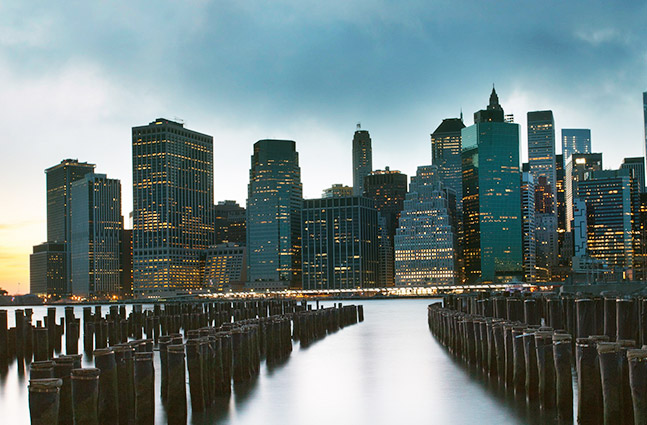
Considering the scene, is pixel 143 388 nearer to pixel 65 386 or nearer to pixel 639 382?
pixel 65 386

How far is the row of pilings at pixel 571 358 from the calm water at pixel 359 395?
2.20 feet

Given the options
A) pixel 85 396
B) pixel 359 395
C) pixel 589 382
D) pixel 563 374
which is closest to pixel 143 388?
pixel 85 396

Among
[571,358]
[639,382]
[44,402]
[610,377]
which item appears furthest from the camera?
[571,358]

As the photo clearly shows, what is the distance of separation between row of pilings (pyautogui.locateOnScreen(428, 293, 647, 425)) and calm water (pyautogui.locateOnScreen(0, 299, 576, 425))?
0.67 meters

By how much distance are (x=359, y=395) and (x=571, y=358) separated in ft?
22.8

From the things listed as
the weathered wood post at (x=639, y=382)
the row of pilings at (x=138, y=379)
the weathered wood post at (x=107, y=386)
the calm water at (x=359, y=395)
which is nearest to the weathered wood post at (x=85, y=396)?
the row of pilings at (x=138, y=379)

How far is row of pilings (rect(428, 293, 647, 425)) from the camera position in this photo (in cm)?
1452

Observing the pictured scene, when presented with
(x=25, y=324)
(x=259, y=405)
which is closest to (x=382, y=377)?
(x=259, y=405)

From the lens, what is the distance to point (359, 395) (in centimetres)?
2427

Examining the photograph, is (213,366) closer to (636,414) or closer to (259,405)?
(259,405)

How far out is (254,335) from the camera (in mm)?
27344

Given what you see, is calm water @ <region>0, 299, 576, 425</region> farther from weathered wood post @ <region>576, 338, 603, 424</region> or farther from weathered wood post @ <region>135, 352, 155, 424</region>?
weathered wood post @ <region>576, 338, 603, 424</region>

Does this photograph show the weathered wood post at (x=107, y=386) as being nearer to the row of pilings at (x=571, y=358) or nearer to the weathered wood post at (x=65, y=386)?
the weathered wood post at (x=65, y=386)

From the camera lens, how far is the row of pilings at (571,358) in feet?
47.6
